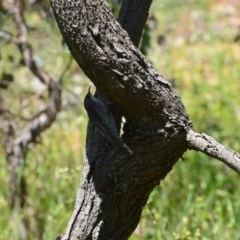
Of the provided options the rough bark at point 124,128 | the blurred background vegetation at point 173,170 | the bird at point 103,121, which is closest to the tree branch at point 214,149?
the rough bark at point 124,128

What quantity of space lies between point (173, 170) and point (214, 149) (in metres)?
1.81

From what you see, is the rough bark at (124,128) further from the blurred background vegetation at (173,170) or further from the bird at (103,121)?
the blurred background vegetation at (173,170)

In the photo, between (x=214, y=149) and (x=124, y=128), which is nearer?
(x=214, y=149)

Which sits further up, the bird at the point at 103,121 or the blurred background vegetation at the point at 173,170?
the blurred background vegetation at the point at 173,170

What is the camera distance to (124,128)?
1.71 m

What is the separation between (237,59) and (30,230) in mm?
2692

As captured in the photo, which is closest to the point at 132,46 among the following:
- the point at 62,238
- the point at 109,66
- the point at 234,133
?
the point at 109,66

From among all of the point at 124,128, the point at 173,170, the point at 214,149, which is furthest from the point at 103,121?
the point at 173,170

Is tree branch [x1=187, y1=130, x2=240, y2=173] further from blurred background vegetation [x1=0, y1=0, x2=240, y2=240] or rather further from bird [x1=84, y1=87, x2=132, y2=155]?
blurred background vegetation [x1=0, y1=0, x2=240, y2=240]

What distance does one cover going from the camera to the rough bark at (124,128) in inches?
60.9

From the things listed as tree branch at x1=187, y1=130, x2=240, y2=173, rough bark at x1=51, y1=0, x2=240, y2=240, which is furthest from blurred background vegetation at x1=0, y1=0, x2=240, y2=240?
tree branch at x1=187, y1=130, x2=240, y2=173

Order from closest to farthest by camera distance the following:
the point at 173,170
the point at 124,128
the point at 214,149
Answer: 1. the point at 214,149
2. the point at 124,128
3. the point at 173,170

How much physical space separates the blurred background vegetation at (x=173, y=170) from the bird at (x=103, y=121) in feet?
2.41

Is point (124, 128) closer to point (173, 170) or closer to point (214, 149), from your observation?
point (214, 149)
